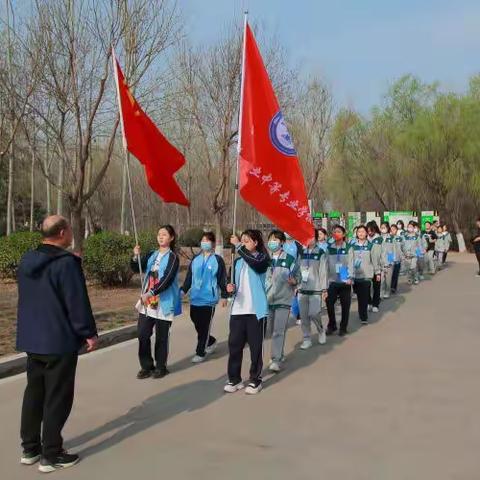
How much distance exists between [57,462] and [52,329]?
894 millimetres

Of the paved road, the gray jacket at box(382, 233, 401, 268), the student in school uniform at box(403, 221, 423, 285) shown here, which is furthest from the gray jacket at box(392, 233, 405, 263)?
the paved road

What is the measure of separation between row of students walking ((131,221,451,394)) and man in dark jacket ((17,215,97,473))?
2.04 meters

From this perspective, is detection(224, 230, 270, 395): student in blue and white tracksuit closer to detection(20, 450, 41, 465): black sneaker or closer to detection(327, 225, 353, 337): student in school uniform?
detection(20, 450, 41, 465): black sneaker

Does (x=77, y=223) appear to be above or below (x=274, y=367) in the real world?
above

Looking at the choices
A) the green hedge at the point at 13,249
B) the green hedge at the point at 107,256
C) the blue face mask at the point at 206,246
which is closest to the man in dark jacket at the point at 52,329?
the blue face mask at the point at 206,246

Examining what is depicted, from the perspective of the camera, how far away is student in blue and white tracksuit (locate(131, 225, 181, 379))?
21.2ft

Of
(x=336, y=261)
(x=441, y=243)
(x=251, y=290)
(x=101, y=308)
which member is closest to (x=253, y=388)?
(x=251, y=290)

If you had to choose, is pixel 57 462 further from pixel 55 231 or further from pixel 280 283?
pixel 280 283

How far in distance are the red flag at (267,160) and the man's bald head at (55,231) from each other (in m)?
2.38

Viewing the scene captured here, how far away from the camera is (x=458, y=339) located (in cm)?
862

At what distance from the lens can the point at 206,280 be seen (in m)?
7.43

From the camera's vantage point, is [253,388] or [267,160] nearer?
[253,388]

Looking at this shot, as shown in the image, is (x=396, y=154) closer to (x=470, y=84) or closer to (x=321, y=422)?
(x=470, y=84)

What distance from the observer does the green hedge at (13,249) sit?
1591 centimetres
